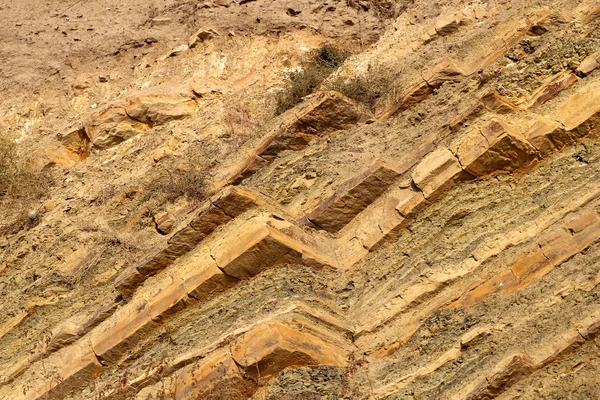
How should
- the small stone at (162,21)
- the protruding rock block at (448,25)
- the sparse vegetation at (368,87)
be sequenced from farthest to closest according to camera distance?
the small stone at (162,21) < the protruding rock block at (448,25) < the sparse vegetation at (368,87)

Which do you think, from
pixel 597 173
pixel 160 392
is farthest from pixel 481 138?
pixel 160 392

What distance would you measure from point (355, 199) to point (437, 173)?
3.40ft

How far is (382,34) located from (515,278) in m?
7.17

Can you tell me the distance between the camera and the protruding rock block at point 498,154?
383 inches

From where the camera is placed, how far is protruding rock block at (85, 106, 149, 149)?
13.9 meters

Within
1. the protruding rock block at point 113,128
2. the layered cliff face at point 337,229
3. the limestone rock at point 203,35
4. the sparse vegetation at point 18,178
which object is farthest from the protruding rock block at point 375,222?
the limestone rock at point 203,35

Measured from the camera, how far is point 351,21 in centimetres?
1531

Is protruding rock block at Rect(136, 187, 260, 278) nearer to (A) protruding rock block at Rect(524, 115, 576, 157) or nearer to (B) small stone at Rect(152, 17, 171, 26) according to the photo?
(A) protruding rock block at Rect(524, 115, 576, 157)

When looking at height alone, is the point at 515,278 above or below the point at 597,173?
below

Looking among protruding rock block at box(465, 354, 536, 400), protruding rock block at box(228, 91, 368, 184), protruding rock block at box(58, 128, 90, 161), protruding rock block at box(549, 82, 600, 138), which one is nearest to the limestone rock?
protruding rock block at box(58, 128, 90, 161)

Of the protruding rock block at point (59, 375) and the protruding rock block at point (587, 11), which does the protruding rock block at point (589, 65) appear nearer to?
the protruding rock block at point (587, 11)

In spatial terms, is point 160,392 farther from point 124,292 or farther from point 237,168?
point 237,168

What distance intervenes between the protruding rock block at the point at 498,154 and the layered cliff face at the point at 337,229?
2 cm

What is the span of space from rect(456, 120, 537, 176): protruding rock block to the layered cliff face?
23 mm
